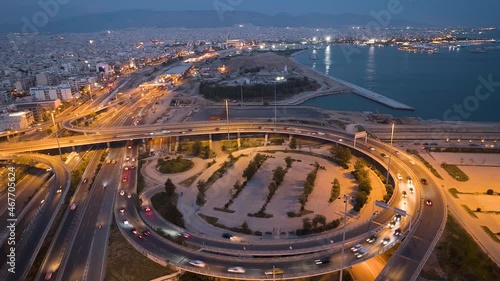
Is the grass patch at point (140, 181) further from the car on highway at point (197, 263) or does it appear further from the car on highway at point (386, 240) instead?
the car on highway at point (386, 240)

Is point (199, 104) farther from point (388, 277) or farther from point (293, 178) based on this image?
point (388, 277)

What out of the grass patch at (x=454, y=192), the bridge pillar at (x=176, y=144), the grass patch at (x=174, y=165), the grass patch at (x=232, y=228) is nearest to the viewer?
the grass patch at (x=232, y=228)

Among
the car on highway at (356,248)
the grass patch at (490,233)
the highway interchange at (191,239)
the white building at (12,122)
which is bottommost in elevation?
the grass patch at (490,233)

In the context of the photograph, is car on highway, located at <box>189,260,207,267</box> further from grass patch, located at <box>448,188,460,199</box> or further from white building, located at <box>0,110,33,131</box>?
white building, located at <box>0,110,33,131</box>

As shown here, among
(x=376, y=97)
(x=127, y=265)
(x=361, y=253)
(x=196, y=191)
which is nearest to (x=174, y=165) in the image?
(x=196, y=191)

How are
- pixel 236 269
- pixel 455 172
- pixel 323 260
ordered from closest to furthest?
1. pixel 236 269
2. pixel 323 260
3. pixel 455 172

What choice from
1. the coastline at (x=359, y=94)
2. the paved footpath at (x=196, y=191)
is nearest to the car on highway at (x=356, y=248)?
the paved footpath at (x=196, y=191)

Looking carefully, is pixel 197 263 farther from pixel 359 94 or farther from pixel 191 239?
pixel 359 94
